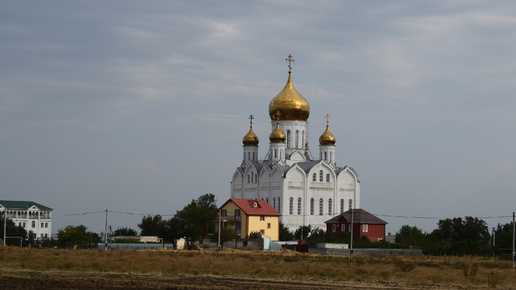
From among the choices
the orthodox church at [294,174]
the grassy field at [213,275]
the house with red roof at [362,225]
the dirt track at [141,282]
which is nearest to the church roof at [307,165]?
the orthodox church at [294,174]

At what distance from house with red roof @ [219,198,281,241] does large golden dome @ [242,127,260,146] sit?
14874 mm

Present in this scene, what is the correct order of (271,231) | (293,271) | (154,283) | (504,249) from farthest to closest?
(271,231), (504,249), (293,271), (154,283)

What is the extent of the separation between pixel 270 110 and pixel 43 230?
1447 inches

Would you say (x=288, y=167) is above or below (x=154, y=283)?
above

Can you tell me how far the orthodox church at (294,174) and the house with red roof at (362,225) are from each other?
5.66 metres

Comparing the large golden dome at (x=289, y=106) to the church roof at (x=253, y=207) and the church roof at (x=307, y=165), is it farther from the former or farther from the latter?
the church roof at (x=253, y=207)

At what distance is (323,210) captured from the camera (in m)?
80.3

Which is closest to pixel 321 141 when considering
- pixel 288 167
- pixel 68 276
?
pixel 288 167

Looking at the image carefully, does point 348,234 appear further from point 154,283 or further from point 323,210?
point 154,283

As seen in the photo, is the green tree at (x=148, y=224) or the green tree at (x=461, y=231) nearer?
the green tree at (x=461, y=231)

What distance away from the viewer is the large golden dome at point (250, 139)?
84688 mm

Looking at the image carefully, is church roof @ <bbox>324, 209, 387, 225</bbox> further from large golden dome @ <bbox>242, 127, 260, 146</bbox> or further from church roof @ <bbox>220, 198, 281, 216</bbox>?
large golden dome @ <bbox>242, 127, 260, 146</bbox>

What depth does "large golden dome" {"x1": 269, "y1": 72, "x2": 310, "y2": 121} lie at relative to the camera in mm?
82250

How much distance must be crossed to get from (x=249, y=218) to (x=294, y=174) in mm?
11980
